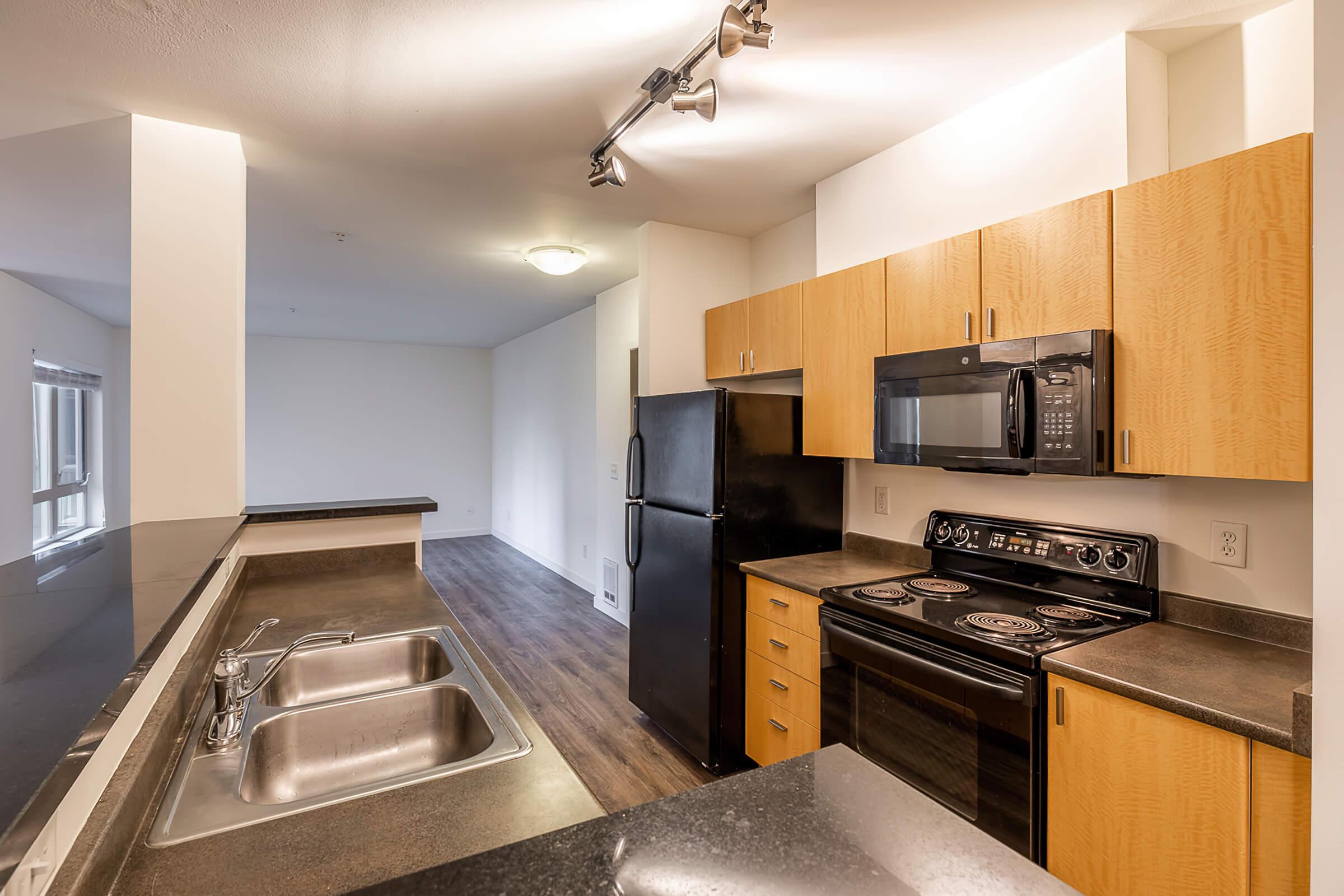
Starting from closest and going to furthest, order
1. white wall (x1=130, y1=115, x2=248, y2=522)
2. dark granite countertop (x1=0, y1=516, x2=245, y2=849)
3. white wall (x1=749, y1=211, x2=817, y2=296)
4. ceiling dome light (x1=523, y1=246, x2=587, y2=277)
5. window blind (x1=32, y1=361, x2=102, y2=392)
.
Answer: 1. dark granite countertop (x1=0, y1=516, x2=245, y2=849)
2. white wall (x1=130, y1=115, x2=248, y2=522)
3. white wall (x1=749, y1=211, x2=817, y2=296)
4. ceiling dome light (x1=523, y1=246, x2=587, y2=277)
5. window blind (x1=32, y1=361, x2=102, y2=392)

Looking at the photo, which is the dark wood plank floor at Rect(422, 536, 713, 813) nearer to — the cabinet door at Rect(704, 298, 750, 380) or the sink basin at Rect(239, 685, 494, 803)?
the sink basin at Rect(239, 685, 494, 803)

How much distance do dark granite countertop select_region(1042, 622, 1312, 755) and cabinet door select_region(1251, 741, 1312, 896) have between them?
52 millimetres

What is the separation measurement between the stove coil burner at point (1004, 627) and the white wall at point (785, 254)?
5.96 feet

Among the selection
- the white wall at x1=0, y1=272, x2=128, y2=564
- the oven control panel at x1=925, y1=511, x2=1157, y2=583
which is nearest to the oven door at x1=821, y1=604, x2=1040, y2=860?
the oven control panel at x1=925, y1=511, x2=1157, y2=583

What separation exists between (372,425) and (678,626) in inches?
241

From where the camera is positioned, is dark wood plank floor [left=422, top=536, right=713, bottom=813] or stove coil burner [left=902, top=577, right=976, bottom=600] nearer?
stove coil burner [left=902, top=577, right=976, bottom=600]

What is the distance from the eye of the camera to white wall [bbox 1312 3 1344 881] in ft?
3.20

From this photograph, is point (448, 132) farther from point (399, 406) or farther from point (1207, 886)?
point (399, 406)

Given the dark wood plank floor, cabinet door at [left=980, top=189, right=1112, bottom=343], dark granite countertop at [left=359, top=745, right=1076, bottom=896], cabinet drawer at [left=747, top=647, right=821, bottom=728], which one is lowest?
the dark wood plank floor

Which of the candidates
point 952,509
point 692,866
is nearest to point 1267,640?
point 952,509

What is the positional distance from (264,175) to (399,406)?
540cm

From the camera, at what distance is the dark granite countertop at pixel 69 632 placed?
Answer: 556 mm

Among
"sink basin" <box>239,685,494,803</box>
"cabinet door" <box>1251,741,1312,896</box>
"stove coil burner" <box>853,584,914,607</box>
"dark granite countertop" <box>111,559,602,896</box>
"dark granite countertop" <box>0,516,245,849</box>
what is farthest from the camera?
"stove coil burner" <box>853,584,914,607</box>

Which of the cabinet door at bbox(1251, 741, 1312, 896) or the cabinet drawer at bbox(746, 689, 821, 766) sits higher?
the cabinet door at bbox(1251, 741, 1312, 896)
